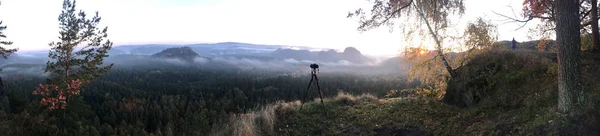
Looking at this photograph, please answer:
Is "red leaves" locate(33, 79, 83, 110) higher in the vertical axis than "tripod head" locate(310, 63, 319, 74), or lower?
lower

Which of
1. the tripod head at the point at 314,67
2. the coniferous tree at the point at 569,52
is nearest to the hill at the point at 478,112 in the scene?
the coniferous tree at the point at 569,52

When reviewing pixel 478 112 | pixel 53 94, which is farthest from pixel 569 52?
pixel 53 94

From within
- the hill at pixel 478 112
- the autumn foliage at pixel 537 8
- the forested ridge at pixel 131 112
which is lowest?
the forested ridge at pixel 131 112

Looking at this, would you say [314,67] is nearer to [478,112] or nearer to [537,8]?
[478,112]

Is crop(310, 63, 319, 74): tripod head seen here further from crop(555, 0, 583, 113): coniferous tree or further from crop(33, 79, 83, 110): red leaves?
crop(33, 79, 83, 110): red leaves

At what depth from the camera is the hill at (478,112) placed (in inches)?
231

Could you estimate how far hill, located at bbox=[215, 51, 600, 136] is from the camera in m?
5.86

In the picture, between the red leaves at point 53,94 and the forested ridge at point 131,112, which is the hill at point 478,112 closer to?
the forested ridge at point 131,112

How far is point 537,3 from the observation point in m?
13.1

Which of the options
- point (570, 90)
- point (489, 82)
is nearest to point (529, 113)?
point (570, 90)

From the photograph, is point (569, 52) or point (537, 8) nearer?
point (569, 52)

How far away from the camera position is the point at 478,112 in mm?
7730

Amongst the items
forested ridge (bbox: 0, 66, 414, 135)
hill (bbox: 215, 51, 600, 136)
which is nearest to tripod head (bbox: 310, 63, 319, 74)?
hill (bbox: 215, 51, 600, 136)

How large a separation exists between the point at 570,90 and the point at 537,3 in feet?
32.7
